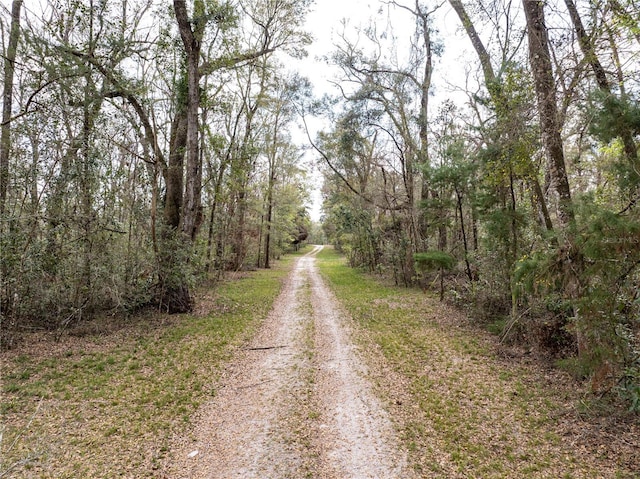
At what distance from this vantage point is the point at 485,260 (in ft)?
27.7

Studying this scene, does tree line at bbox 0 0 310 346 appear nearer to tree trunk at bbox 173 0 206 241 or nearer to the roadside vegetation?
tree trunk at bbox 173 0 206 241

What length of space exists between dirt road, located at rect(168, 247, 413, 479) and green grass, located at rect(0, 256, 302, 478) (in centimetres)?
44

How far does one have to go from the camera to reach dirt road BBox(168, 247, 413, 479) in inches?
144

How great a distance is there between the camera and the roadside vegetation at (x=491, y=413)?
3691mm

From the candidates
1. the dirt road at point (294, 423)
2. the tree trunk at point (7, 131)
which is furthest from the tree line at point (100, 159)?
the dirt road at point (294, 423)

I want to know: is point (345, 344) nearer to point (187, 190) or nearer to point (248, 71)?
point (187, 190)

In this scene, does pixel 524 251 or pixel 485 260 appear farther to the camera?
pixel 485 260

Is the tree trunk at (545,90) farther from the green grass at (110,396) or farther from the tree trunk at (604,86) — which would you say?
the green grass at (110,396)

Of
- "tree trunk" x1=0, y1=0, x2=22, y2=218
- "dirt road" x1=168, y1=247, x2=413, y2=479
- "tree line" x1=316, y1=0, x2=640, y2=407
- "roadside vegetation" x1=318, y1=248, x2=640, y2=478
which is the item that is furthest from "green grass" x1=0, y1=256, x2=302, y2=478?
"tree line" x1=316, y1=0, x2=640, y2=407

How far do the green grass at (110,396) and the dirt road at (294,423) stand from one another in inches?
17.5

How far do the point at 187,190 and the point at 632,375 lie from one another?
10.3 meters

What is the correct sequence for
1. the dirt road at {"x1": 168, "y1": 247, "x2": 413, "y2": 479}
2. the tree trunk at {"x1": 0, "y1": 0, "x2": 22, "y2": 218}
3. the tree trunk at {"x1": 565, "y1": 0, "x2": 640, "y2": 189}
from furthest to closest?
the tree trunk at {"x1": 0, "y1": 0, "x2": 22, "y2": 218}, the tree trunk at {"x1": 565, "y1": 0, "x2": 640, "y2": 189}, the dirt road at {"x1": 168, "y1": 247, "x2": 413, "y2": 479}

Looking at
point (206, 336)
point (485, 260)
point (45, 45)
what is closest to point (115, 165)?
point (45, 45)

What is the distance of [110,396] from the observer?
526cm
